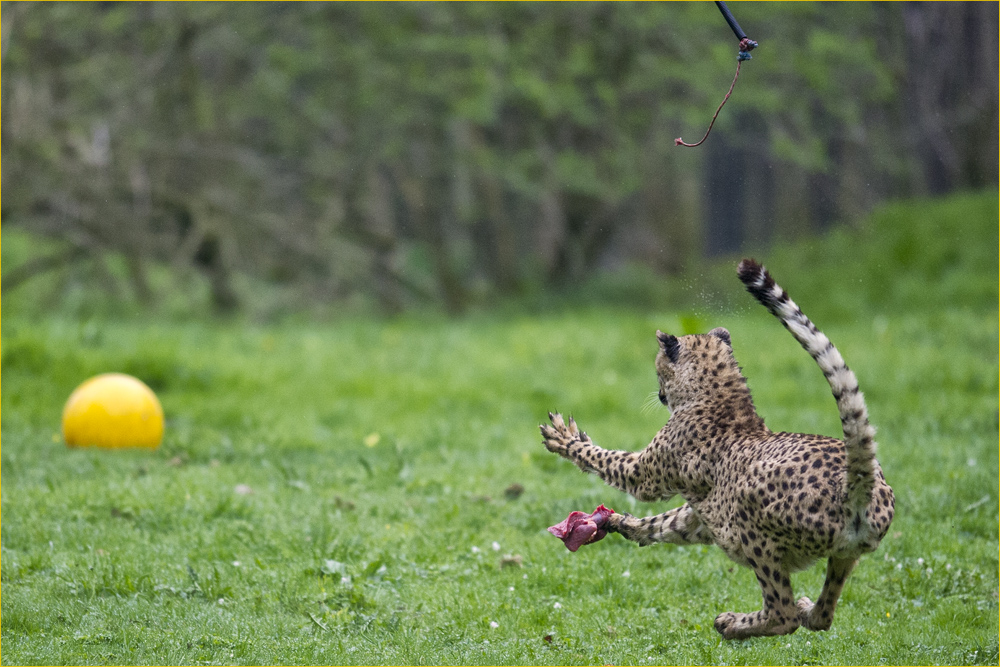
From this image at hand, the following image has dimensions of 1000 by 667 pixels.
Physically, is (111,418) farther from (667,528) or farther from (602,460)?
(667,528)

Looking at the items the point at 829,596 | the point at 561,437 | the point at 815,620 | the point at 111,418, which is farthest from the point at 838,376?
the point at 111,418

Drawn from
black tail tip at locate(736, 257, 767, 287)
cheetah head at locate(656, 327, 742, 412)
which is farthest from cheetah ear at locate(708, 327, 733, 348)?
black tail tip at locate(736, 257, 767, 287)

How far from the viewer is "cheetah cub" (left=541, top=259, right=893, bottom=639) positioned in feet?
11.5

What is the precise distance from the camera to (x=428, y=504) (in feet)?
21.9

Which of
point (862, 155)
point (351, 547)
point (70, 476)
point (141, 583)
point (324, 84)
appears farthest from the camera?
point (862, 155)

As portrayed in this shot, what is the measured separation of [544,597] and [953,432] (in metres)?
4.53

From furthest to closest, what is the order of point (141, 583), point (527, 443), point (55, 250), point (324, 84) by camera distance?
point (324, 84) < point (55, 250) < point (527, 443) < point (141, 583)

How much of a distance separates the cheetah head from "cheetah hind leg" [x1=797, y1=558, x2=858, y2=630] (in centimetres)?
81

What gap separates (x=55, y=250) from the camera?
1330 cm

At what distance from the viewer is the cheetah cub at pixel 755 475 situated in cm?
352

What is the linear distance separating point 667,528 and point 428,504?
261 cm

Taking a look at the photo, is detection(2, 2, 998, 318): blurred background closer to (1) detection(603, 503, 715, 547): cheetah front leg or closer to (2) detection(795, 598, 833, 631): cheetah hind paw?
(1) detection(603, 503, 715, 547): cheetah front leg

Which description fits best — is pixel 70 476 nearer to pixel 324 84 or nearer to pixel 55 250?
pixel 55 250

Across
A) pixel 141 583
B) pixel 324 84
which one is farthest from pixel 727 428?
pixel 324 84
